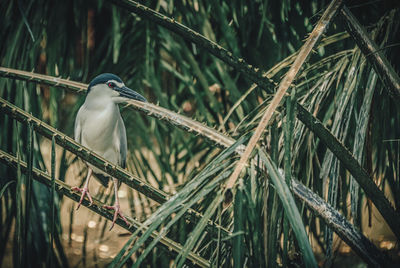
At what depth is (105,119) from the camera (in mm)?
963

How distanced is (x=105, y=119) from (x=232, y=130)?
31cm

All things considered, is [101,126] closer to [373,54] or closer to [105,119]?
[105,119]

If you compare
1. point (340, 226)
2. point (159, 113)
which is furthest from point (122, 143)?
point (340, 226)

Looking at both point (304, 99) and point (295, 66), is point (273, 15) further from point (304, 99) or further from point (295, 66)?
point (295, 66)

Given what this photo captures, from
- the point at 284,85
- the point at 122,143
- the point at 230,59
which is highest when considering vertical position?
the point at 122,143

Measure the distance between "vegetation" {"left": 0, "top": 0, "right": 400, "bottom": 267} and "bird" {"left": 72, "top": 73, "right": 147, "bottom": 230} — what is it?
0.05 metres

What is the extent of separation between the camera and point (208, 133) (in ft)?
2.39

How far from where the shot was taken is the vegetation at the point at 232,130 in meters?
0.46

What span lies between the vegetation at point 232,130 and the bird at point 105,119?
0.05 m

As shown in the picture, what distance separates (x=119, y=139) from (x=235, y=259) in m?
0.69

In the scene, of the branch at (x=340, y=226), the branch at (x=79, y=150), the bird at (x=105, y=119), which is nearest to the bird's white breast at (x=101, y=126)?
the bird at (x=105, y=119)

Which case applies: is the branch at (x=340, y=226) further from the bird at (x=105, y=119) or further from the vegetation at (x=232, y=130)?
the bird at (x=105, y=119)

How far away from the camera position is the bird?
912mm

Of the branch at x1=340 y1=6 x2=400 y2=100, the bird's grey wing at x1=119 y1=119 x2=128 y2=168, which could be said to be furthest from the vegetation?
the bird's grey wing at x1=119 y1=119 x2=128 y2=168
